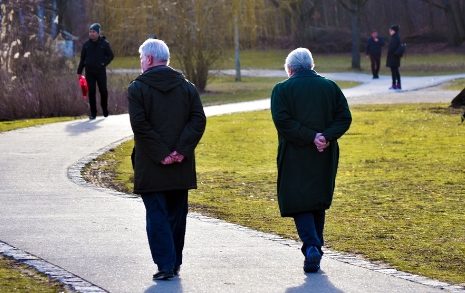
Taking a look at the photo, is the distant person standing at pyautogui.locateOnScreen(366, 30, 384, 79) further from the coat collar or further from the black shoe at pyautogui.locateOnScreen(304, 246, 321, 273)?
the black shoe at pyautogui.locateOnScreen(304, 246, 321, 273)

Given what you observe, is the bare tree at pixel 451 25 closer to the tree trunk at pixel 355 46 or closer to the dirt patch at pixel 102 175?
the tree trunk at pixel 355 46

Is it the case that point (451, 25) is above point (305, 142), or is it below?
below

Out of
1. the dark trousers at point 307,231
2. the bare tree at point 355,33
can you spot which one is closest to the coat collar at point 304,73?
the dark trousers at point 307,231

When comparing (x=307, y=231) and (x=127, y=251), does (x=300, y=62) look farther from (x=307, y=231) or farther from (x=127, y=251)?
(x=127, y=251)

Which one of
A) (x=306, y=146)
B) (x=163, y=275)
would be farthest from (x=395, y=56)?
(x=163, y=275)

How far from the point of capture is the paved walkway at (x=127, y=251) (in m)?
6.64

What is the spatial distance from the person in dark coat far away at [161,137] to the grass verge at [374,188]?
67.2 inches

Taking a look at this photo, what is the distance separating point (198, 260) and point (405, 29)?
249 feet

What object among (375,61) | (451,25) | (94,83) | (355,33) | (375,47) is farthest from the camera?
(451,25)

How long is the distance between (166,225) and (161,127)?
0.66 meters

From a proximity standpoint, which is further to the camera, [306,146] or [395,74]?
[395,74]

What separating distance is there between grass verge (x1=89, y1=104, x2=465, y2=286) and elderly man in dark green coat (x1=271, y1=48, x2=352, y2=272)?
29.3 inches

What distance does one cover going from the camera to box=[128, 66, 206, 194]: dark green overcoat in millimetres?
6828

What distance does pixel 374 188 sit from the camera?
11.9 metres
